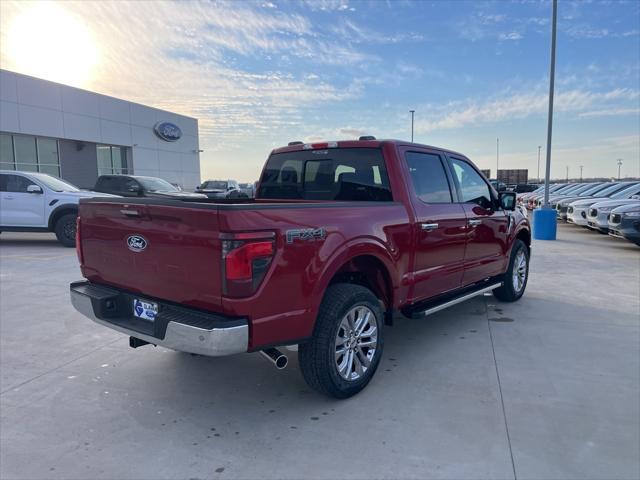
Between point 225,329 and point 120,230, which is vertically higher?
point 120,230

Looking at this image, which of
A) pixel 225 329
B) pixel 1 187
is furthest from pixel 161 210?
pixel 1 187

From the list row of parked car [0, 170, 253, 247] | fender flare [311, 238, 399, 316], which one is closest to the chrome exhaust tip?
fender flare [311, 238, 399, 316]

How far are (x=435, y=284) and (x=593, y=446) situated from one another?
1.88m

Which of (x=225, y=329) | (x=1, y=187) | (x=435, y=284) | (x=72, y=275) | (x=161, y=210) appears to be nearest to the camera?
(x=225, y=329)

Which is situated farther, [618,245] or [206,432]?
[618,245]

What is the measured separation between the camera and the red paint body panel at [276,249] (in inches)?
107

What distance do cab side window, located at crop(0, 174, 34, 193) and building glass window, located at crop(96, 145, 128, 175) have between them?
17.9 m

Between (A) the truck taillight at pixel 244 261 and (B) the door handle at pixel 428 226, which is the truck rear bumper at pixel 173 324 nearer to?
(A) the truck taillight at pixel 244 261

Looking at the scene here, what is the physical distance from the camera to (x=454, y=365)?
4047 mm

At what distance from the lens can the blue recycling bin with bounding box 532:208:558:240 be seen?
1280 centimetres

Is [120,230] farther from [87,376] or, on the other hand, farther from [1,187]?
[1,187]

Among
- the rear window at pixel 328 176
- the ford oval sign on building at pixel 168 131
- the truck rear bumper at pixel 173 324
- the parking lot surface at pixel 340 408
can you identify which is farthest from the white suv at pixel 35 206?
the ford oval sign on building at pixel 168 131

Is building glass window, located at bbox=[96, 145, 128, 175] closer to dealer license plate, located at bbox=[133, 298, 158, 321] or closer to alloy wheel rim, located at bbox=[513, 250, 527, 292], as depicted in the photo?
alloy wheel rim, located at bbox=[513, 250, 527, 292]

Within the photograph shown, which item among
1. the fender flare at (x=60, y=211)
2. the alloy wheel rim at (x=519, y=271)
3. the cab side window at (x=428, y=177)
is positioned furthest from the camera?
the fender flare at (x=60, y=211)
